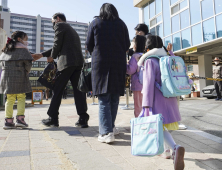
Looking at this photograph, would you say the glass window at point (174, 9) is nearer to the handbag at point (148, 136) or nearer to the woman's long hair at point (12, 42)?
the woman's long hair at point (12, 42)

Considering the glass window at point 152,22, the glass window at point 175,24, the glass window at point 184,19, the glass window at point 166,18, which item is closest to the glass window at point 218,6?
the glass window at point 184,19

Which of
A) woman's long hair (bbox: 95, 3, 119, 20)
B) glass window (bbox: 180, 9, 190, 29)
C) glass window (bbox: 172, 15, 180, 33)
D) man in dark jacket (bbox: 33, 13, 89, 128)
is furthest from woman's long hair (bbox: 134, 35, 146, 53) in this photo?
glass window (bbox: 172, 15, 180, 33)

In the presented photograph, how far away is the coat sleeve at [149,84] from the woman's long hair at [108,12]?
1.09 meters

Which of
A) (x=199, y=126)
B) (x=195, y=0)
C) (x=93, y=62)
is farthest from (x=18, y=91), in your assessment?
(x=195, y=0)

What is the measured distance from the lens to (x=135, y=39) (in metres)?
3.18

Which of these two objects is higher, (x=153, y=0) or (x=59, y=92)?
(x=153, y=0)

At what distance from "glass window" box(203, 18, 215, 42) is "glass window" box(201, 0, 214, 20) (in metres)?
0.39

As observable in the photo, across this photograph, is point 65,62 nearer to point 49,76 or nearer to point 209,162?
point 49,76

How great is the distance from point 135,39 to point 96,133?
5.33 feet

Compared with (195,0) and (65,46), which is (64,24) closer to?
(65,46)

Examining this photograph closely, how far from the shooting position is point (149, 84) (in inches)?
82.4

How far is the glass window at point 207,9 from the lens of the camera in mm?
13102

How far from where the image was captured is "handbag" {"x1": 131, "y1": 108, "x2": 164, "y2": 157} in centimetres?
174

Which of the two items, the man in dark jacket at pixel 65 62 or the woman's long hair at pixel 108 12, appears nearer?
the woman's long hair at pixel 108 12
